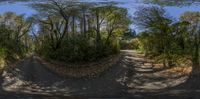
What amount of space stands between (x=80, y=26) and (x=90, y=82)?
100 cm

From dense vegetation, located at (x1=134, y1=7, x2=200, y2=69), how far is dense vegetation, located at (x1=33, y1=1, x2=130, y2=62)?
16.6 inches

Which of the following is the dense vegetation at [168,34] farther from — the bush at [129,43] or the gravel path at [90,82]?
the gravel path at [90,82]

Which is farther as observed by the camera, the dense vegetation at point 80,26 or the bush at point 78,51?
the dense vegetation at point 80,26

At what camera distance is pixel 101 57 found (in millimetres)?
5414

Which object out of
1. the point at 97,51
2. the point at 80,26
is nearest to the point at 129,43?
the point at 97,51

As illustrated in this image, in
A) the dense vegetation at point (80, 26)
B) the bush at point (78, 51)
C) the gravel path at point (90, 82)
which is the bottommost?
the gravel path at point (90, 82)

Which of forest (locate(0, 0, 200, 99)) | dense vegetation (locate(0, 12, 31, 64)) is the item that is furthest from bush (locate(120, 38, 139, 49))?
dense vegetation (locate(0, 12, 31, 64))

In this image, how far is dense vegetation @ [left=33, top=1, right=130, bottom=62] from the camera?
5.47m

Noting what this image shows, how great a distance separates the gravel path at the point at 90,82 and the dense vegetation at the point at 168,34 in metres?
0.34

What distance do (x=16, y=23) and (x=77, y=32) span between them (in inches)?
39.9

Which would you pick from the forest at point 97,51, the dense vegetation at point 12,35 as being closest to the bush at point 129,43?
the forest at point 97,51

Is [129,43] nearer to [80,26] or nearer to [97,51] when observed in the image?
[97,51]

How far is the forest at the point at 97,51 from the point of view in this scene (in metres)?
5.30

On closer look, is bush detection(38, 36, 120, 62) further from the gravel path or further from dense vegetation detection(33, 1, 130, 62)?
the gravel path
